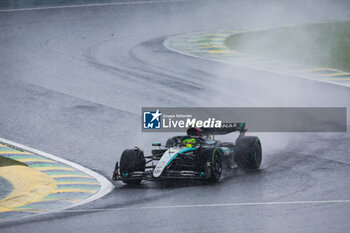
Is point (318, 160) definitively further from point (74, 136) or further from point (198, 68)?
point (198, 68)

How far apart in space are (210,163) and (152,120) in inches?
244

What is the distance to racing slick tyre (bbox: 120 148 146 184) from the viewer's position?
1409 centimetres

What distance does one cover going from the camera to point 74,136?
59.8 feet

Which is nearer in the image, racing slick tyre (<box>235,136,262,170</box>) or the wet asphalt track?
the wet asphalt track

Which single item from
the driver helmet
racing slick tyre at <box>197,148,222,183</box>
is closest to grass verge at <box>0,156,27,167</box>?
the driver helmet

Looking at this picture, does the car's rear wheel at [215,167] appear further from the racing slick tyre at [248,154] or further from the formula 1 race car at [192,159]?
the racing slick tyre at [248,154]

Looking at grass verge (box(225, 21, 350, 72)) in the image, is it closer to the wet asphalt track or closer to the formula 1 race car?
the wet asphalt track

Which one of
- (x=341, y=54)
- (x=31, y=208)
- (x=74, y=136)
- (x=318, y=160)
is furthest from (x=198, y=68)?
(x=31, y=208)

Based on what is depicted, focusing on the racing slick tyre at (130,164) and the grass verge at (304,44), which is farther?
the grass verge at (304,44)

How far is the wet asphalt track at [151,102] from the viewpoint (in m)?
11.3

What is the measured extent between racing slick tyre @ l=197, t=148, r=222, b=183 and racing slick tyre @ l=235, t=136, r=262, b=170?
98cm

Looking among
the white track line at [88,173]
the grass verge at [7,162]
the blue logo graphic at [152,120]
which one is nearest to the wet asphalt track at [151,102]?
the white track line at [88,173]

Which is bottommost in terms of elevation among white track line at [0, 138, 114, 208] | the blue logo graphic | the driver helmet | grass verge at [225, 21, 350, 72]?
white track line at [0, 138, 114, 208]

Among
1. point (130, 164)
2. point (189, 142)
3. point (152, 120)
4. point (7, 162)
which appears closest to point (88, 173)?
point (130, 164)
